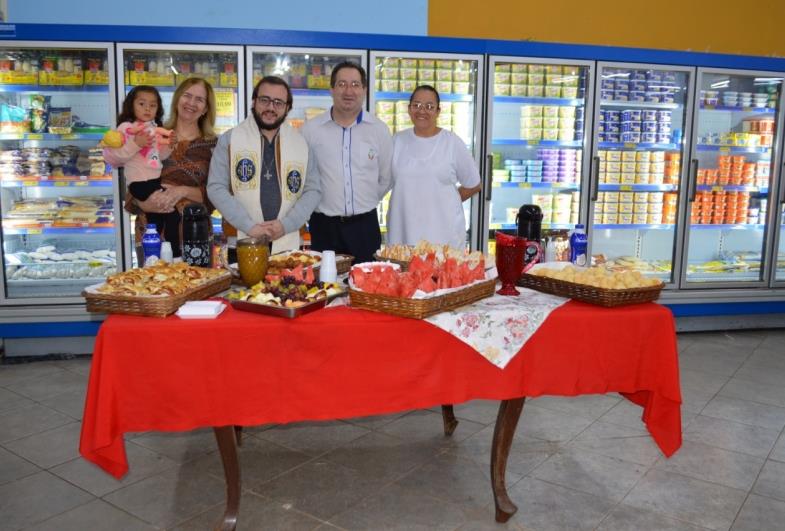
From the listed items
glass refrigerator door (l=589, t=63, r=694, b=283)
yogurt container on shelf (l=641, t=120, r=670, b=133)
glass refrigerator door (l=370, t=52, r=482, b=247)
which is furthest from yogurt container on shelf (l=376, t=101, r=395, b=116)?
yogurt container on shelf (l=641, t=120, r=670, b=133)

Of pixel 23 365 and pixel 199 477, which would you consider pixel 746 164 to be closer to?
pixel 199 477

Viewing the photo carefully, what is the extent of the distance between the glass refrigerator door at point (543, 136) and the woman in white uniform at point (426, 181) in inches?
36.4

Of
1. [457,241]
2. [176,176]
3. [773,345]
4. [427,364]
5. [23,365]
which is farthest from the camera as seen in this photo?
[773,345]

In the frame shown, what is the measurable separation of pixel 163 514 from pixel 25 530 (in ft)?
1.66

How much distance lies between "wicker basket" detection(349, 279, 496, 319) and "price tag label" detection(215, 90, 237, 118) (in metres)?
3.09

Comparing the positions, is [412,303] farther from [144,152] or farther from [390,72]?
[390,72]

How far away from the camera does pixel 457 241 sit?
13.3ft

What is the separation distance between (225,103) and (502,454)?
3.48 meters

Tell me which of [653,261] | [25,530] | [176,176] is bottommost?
[25,530]

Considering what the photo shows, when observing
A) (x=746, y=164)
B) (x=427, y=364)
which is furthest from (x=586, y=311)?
(x=746, y=164)

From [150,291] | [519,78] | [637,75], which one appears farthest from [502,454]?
[637,75]

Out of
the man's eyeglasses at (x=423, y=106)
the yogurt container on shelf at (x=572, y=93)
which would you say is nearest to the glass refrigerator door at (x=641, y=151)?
the yogurt container on shelf at (x=572, y=93)

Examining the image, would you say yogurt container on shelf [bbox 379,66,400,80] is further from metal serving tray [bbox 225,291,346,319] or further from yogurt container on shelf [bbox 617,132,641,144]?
metal serving tray [bbox 225,291,346,319]

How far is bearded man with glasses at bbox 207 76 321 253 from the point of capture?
3.15m
